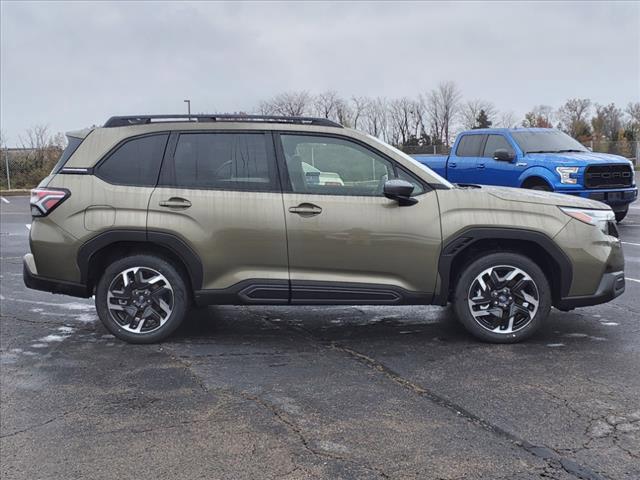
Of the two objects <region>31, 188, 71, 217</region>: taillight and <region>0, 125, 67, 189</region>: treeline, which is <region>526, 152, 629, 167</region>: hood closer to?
<region>31, 188, 71, 217</region>: taillight

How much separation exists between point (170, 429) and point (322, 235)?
2.00 meters

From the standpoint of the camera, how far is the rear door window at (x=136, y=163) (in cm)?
518

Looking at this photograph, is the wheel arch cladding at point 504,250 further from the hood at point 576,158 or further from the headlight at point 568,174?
the hood at point 576,158

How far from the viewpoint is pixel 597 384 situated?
4.19 m

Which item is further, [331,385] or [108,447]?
[331,385]

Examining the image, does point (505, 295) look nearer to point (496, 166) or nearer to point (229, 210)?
point (229, 210)

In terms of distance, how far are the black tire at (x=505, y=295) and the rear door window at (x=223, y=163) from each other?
1.78m

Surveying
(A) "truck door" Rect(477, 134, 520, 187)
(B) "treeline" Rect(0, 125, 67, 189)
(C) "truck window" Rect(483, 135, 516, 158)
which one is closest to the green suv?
(A) "truck door" Rect(477, 134, 520, 187)

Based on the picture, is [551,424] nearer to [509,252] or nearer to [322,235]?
[509,252]

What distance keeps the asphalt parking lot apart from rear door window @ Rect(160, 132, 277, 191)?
139cm

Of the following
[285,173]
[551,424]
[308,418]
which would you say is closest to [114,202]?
[285,173]

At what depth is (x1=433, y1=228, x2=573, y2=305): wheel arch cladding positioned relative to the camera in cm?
497

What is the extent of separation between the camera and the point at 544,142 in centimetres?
1237

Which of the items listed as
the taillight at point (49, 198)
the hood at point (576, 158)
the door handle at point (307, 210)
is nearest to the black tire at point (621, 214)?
the hood at point (576, 158)
